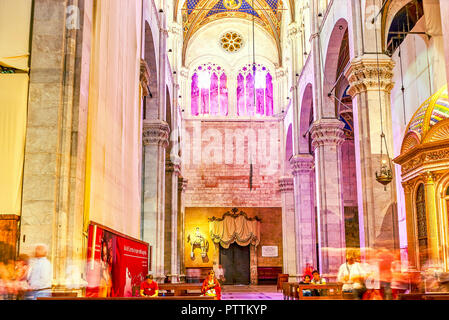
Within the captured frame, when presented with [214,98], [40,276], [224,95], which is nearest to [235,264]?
[214,98]

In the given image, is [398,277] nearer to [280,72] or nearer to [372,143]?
[372,143]

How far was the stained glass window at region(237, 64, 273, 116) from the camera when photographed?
32.5 m

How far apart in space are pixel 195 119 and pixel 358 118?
1971cm

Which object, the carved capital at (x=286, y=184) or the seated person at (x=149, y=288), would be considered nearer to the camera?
the seated person at (x=149, y=288)

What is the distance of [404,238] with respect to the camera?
62.5ft

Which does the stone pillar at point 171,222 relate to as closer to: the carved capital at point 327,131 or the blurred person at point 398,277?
the carved capital at point 327,131

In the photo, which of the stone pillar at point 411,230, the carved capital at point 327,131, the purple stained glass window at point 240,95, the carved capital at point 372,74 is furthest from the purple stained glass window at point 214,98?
the carved capital at point 372,74

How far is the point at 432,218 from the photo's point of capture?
13.0m

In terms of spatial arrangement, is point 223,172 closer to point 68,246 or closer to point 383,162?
point 383,162

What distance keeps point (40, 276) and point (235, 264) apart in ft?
79.8

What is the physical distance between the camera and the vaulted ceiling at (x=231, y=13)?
30.9 meters

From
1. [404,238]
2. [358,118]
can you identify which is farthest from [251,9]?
[358,118]

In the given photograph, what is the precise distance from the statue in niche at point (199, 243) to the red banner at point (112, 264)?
58.2 ft

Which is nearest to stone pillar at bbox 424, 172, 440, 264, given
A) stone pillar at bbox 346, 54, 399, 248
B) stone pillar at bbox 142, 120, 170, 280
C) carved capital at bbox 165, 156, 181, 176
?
stone pillar at bbox 346, 54, 399, 248
